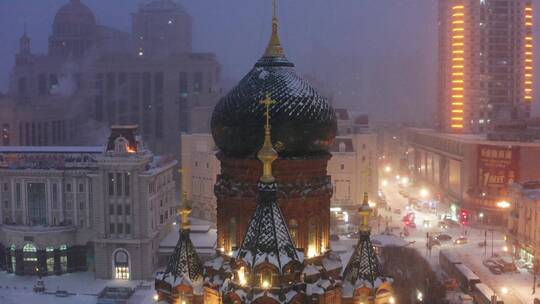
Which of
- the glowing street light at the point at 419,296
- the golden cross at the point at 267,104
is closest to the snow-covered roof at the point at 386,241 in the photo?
the glowing street light at the point at 419,296

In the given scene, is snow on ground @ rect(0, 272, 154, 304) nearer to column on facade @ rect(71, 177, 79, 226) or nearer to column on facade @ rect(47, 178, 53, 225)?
column on facade @ rect(71, 177, 79, 226)

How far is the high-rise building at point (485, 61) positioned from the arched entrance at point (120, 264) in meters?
58.3

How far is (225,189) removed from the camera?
786 inches

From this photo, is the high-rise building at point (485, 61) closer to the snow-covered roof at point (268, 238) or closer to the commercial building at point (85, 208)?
the commercial building at point (85, 208)

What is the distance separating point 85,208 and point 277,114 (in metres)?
45.8

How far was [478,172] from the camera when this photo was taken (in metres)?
79.6

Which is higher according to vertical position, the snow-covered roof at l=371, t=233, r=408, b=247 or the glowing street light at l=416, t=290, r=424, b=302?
the snow-covered roof at l=371, t=233, r=408, b=247

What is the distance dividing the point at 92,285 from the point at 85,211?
8.20 metres

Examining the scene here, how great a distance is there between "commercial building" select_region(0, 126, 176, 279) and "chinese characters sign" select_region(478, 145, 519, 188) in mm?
37327

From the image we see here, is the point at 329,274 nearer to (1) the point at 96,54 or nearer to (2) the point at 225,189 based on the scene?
(2) the point at 225,189

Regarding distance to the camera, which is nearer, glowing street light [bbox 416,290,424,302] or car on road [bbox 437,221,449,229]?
glowing street light [bbox 416,290,424,302]

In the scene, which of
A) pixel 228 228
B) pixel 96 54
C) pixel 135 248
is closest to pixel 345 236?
pixel 135 248

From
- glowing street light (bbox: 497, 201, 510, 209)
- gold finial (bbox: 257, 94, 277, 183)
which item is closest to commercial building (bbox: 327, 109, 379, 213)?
glowing street light (bbox: 497, 201, 510, 209)

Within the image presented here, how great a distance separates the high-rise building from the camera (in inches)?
3762
